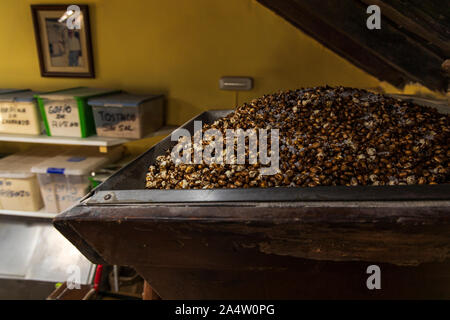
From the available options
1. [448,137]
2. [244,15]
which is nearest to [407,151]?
[448,137]

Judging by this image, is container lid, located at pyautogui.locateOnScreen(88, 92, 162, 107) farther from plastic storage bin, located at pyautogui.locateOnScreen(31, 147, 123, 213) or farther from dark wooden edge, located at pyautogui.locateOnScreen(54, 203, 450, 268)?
dark wooden edge, located at pyautogui.locateOnScreen(54, 203, 450, 268)

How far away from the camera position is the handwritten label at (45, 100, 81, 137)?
1914 mm

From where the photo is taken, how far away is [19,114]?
2.00 m

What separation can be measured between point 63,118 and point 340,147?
1.85 metres

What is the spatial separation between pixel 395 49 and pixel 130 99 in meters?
1.55

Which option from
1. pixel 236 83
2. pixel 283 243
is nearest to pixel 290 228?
pixel 283 243

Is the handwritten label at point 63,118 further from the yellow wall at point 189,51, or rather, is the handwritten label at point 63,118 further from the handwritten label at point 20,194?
the yellow wall at point 189,51

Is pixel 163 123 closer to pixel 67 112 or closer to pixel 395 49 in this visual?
pixel 67 112

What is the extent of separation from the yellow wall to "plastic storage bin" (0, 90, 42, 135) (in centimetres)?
53

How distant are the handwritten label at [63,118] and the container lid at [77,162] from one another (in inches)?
8.3

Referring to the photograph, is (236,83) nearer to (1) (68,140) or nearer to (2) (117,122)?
(2) (117,122)

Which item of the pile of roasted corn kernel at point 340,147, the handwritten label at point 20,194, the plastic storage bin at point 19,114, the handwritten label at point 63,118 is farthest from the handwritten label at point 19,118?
the pile of roasted corn kernel at point 340,147

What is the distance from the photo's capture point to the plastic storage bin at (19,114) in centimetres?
195

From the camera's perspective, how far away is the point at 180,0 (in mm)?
2129
